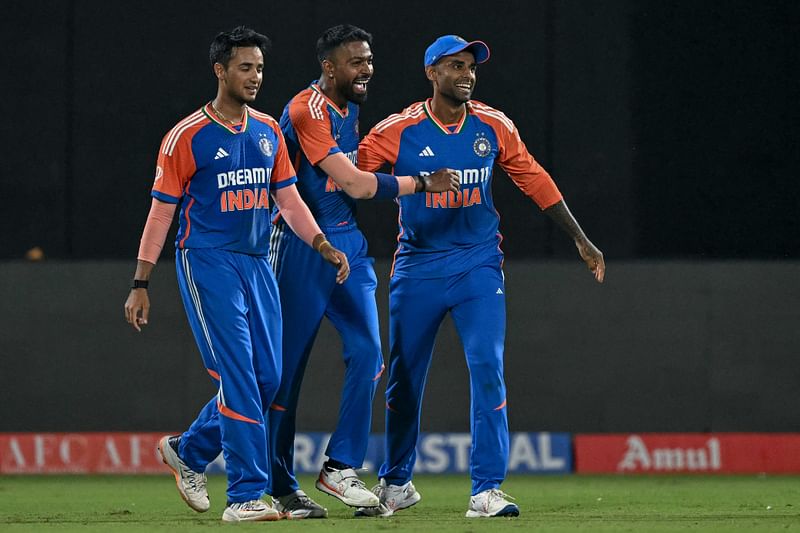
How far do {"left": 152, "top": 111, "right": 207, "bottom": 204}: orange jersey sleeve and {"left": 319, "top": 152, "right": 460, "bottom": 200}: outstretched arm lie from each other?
0.68 metres

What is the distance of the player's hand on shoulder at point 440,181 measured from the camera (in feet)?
21.5

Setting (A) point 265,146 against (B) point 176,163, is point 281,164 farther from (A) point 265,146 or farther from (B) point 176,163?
(B) point 176,163

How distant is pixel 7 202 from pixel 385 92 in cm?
298

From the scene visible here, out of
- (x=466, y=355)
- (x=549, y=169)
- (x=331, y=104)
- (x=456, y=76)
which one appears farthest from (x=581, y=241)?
(x=549, y=169)

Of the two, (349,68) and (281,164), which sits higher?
(349,68)

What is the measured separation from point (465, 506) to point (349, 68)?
2371mm

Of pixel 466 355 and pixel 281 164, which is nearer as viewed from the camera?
pixel 281 164

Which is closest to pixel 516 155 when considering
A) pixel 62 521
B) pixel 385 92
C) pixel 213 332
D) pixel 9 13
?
pixel 213 332

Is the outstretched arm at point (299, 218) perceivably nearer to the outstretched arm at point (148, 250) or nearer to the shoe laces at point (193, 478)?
the outstretched arm at point (148, 250)

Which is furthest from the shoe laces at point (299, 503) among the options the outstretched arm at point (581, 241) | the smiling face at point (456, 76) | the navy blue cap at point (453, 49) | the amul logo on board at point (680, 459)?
the amul logo on board at point (680, 459)

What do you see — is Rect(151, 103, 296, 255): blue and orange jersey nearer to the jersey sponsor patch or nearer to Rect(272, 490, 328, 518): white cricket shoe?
the jersey sponsor patch

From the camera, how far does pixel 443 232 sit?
6.86 m

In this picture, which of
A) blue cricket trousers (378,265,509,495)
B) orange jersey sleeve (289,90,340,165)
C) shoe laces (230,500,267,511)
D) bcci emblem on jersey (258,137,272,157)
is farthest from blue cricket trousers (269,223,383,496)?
shoe laces (230,500,267,511)

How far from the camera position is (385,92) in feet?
36.0
